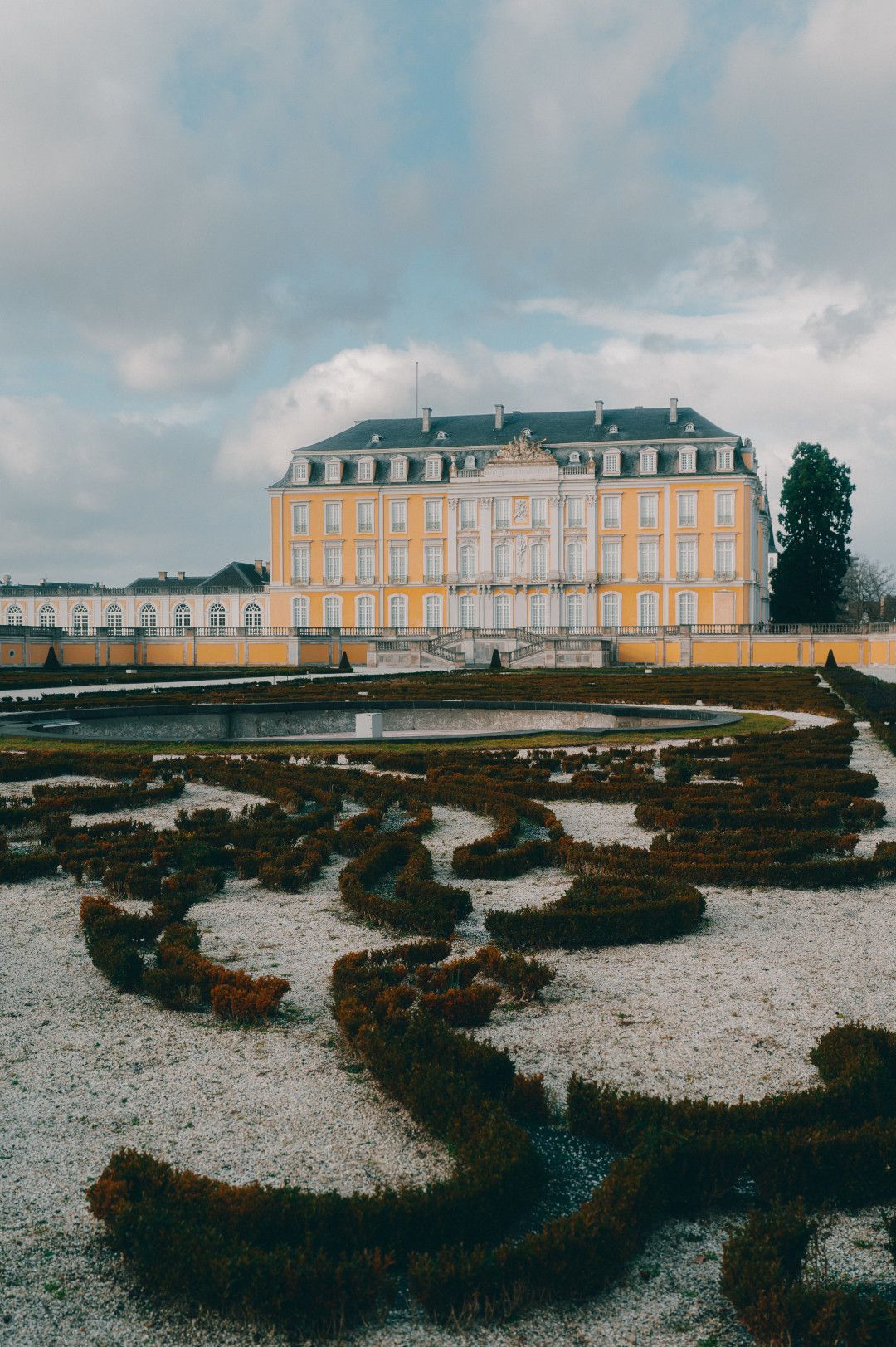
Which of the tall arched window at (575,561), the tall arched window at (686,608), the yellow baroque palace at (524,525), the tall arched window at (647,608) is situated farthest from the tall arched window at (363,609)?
the tall arched window at (686,608)

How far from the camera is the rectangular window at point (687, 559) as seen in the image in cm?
5762

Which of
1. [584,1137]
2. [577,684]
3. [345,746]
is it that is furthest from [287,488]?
[584,1137]

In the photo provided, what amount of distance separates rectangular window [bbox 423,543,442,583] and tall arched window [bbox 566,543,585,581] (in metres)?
7.21

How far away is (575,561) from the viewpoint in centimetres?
5931

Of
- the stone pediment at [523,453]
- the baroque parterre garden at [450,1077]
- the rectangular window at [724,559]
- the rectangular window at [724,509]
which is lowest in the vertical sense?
the baroque parterre garden at [450,1077]

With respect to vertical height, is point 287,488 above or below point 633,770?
above

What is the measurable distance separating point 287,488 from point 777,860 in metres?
58.1

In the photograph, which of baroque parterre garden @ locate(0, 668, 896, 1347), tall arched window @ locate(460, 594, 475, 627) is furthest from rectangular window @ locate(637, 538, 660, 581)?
baroque parterre garden @ locate(0, 668, 896, 1347)

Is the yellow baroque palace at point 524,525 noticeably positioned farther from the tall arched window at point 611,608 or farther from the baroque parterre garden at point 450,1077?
the baroque parterre garden at point 450,1077

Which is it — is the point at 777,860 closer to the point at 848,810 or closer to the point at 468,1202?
the point at 848,810

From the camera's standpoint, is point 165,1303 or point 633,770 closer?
point 165,1303

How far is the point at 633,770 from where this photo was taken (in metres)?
10.3

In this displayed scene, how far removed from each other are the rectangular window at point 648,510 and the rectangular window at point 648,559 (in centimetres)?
89

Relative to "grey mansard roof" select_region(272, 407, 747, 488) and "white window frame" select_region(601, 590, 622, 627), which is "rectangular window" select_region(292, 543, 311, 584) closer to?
"grey mansard roof" select_region(272, 407, 747, 488)
